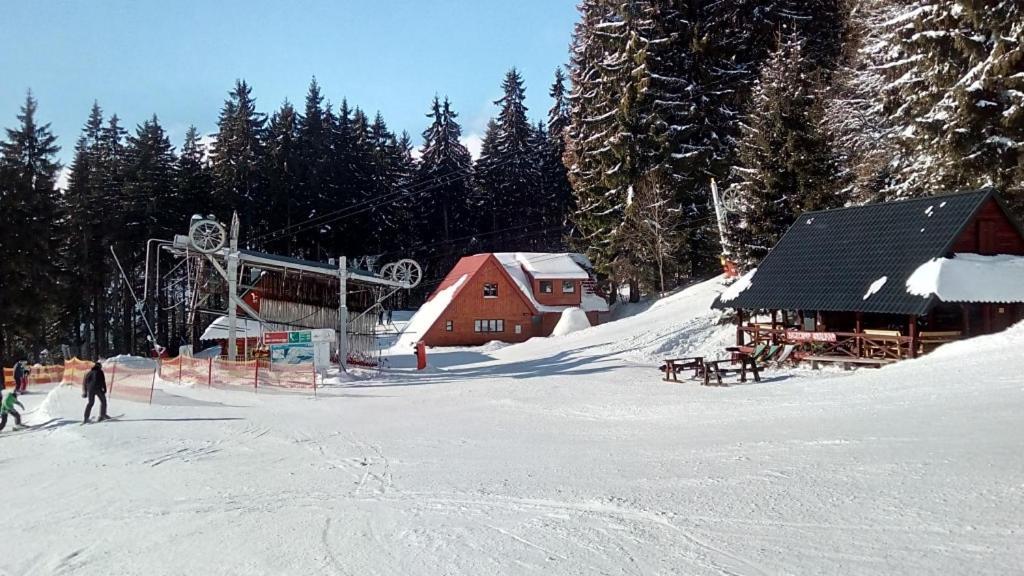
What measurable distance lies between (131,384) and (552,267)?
29666 mm

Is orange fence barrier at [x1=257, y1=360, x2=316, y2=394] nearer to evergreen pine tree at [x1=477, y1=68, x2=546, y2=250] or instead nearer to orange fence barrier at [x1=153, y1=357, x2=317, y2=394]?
orange fence barrier at [x1=153, y1=357, x2=317, y2=394]

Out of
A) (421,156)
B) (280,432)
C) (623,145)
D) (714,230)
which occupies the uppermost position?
(421,156)

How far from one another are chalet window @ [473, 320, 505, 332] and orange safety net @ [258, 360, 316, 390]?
67.7ft

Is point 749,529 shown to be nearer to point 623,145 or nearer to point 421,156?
point 623,145

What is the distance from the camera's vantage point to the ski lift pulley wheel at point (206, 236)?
87.0ft

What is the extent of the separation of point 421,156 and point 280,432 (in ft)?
192

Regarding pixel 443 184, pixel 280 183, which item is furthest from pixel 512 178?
pixel 280 183

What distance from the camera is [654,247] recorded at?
4294cm

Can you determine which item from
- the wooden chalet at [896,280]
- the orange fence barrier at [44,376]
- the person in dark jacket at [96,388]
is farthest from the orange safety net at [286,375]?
the wooden chalet at [896,280]

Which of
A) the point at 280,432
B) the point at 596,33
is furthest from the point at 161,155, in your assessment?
the point at 280,432

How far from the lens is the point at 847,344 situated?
69.3 ft

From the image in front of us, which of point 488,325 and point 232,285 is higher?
point 232,285

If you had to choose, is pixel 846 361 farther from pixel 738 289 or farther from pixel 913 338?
pixel 738 289

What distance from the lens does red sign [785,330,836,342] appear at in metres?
20.8
